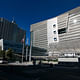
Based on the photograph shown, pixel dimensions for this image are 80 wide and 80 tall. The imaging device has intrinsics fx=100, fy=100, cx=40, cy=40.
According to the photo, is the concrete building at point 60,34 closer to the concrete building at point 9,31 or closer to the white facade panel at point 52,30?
the white facade panel at point 52,30

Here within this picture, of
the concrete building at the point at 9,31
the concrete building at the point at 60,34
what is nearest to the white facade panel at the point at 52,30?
the concrete building at the point at 60,34

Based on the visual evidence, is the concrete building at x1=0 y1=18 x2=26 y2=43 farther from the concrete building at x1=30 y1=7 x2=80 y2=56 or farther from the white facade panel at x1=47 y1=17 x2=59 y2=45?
the white facade panel at x1=47 y1=17 x2=59 y2=45

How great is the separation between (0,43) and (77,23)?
76.2 metres

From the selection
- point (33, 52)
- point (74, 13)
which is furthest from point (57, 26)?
point (33, 52)

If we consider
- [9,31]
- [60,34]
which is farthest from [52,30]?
[9,31]

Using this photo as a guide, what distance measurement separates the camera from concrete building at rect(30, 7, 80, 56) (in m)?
90.2

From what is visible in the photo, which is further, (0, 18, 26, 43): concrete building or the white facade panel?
(0, 18, 26, 43): concrete building

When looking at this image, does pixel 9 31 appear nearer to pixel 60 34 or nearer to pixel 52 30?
pixel 52 30

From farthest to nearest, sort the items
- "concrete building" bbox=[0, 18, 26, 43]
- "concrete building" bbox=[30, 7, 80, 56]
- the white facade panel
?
"concrete building" bbox=[0, 18, 26, 43] < the white facade panel < "concrete building" bbox=[30, 7, 80, 56]

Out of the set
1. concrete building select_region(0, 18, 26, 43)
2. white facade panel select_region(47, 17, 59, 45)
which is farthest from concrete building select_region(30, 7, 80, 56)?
concrete building select_region(0, 18, 26, 43)

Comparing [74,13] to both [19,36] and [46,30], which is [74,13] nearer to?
[46,30]

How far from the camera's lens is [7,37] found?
161 metres

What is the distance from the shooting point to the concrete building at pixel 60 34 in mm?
90250

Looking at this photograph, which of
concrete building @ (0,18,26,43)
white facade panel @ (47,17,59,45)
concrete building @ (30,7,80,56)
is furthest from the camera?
concrete building @ (0,18,26,43)
